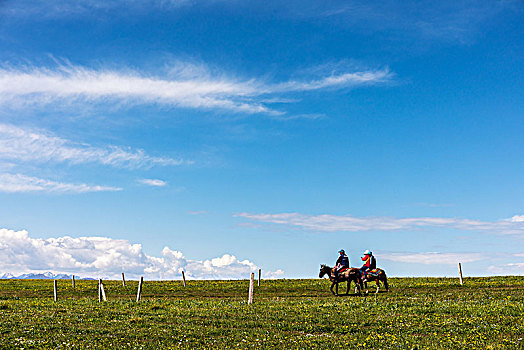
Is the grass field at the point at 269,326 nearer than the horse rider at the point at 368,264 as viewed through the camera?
Yes

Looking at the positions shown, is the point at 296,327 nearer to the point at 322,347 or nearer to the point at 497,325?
the point at 322,347

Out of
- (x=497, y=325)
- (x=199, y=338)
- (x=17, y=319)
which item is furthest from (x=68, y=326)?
(x=497, y=325)

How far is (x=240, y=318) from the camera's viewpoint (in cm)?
2784

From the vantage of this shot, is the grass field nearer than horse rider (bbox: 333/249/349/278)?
Yes

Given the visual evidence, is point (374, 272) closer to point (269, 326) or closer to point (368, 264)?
point (368, 264)

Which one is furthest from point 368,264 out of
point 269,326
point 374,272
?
point 269,326

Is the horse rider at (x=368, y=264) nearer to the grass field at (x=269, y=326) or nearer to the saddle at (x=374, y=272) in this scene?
the saddle at (x=374, y=272)

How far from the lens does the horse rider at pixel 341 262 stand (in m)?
43.9

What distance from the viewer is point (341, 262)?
44438 mm

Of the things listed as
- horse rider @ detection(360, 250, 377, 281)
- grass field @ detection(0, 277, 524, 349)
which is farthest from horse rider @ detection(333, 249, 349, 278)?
grass field @ detection(0, 277, 524, 349)

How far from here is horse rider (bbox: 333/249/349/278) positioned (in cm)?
4391

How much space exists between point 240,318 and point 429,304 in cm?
1325

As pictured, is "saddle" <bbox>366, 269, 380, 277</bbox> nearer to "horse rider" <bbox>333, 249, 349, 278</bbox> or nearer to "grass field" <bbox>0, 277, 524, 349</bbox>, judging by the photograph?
"horse rider" <bbox>333, 249, 349, 278</bbox>

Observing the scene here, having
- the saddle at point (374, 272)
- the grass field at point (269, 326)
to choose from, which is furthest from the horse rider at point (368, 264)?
the grass field at point (269, 326)
